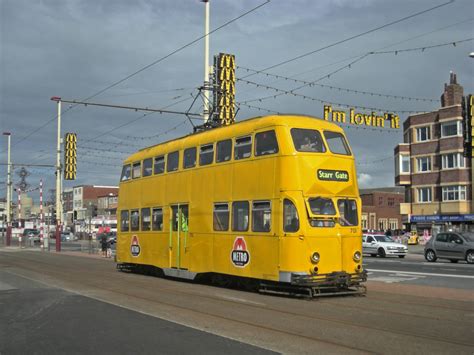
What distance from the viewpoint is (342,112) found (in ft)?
97.9

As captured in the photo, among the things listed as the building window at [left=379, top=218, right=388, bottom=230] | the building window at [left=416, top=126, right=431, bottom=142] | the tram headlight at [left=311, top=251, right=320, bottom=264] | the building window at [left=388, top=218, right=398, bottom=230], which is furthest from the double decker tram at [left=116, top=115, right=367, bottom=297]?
the building window at [left=388, top=218, right=398, bottom=230]

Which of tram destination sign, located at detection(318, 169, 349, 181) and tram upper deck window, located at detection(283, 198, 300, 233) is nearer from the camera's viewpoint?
tram upper deck window, located at detection(283, 198, 300, 233)

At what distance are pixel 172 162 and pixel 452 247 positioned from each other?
53.1ft

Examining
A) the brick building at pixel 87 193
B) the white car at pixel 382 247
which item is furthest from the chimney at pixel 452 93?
the brick building at pixel 87 193

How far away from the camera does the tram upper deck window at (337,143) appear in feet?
46.6

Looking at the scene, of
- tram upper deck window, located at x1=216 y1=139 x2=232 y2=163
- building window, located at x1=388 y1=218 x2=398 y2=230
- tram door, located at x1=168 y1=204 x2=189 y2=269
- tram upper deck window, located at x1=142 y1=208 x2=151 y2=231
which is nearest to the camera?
tram upper deck window, located at x1=216 y1=139 x2=232 y2=163

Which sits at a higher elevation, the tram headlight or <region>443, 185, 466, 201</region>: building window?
<region>443, 185, 466, 201</region>: building window

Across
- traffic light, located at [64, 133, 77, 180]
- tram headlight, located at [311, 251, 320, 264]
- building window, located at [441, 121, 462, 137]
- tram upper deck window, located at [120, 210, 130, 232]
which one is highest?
building window, located at [441, 121, 462, 137]

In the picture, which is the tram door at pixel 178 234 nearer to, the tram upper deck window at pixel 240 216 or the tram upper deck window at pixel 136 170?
the tram upper deck window at pixel 240 216

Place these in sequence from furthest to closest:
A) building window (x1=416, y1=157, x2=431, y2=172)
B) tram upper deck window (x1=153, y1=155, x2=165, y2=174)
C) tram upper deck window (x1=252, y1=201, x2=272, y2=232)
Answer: building window (x1=416, y1=157, x2=431, y2=172)
tram upper deck window (x1=153, y1=155, x2=165, y2=174)
tram upper deck window (x1=252, y1=201, x2=272, y2=232)

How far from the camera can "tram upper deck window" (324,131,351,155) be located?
46.6ft

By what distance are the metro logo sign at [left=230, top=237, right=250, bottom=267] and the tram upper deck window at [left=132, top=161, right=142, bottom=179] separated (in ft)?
22.9

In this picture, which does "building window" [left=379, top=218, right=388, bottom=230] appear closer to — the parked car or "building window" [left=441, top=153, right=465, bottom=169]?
"building window" [left=441, top=153, right=465, bottom=169]

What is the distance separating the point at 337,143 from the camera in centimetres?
1439
